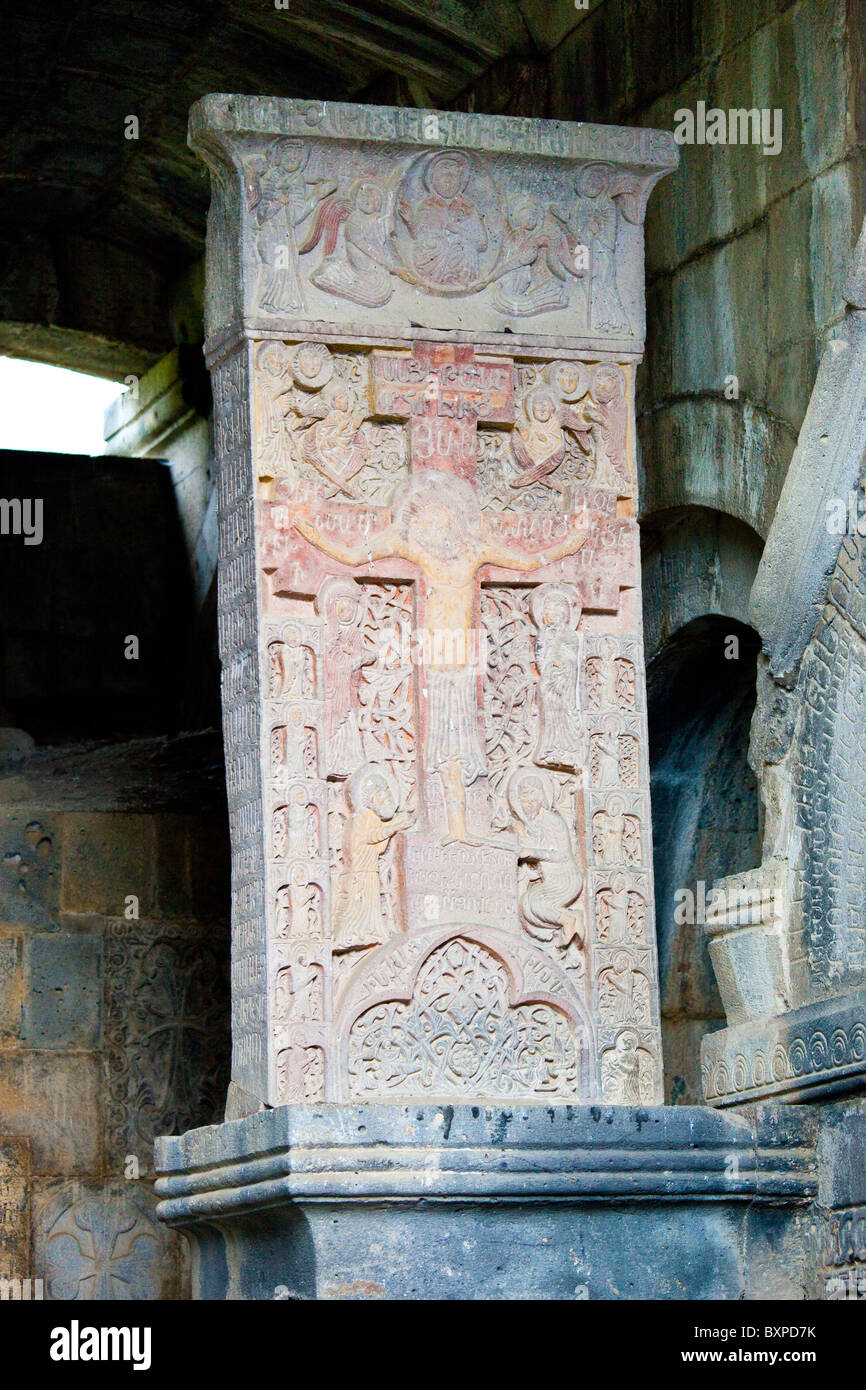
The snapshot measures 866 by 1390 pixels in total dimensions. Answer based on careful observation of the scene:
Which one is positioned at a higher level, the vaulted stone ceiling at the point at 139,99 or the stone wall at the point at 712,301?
the vaulted stone ceiling at the point at 139,99

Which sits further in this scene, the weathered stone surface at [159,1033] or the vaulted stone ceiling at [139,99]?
the vaulted stone ceiling at [139,99]

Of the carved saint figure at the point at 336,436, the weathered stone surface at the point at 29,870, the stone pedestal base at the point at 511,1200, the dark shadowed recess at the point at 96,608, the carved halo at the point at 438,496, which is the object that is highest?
the dark shadowed recess at the point at 96,608

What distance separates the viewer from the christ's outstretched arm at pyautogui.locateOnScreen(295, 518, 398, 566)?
6.17 metres

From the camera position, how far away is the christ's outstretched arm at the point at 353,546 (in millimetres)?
6168

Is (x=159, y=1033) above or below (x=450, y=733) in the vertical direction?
below

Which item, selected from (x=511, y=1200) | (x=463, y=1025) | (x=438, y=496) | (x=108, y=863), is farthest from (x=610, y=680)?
(x=108, y=863)

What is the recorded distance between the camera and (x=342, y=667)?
6.15 metres

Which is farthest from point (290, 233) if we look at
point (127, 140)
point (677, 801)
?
point (127, 140)

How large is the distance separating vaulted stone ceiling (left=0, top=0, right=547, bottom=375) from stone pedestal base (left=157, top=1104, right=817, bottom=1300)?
3.98m

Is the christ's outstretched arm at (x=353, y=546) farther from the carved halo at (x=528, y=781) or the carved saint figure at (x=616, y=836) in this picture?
the carved saint figure at (x=616, y=836)

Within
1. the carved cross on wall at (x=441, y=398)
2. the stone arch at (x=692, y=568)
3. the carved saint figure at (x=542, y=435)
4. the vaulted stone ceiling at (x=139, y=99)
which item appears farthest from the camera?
the vaulted stone ceiling at (x=139, y=99)

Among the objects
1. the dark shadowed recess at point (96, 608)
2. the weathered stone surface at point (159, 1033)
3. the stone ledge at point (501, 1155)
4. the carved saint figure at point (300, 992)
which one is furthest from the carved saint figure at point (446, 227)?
the dark shadowed recess at point (96, 608)

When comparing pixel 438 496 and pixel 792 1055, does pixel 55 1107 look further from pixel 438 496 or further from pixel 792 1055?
pixel 792 1055

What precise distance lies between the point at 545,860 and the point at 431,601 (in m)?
0.76
